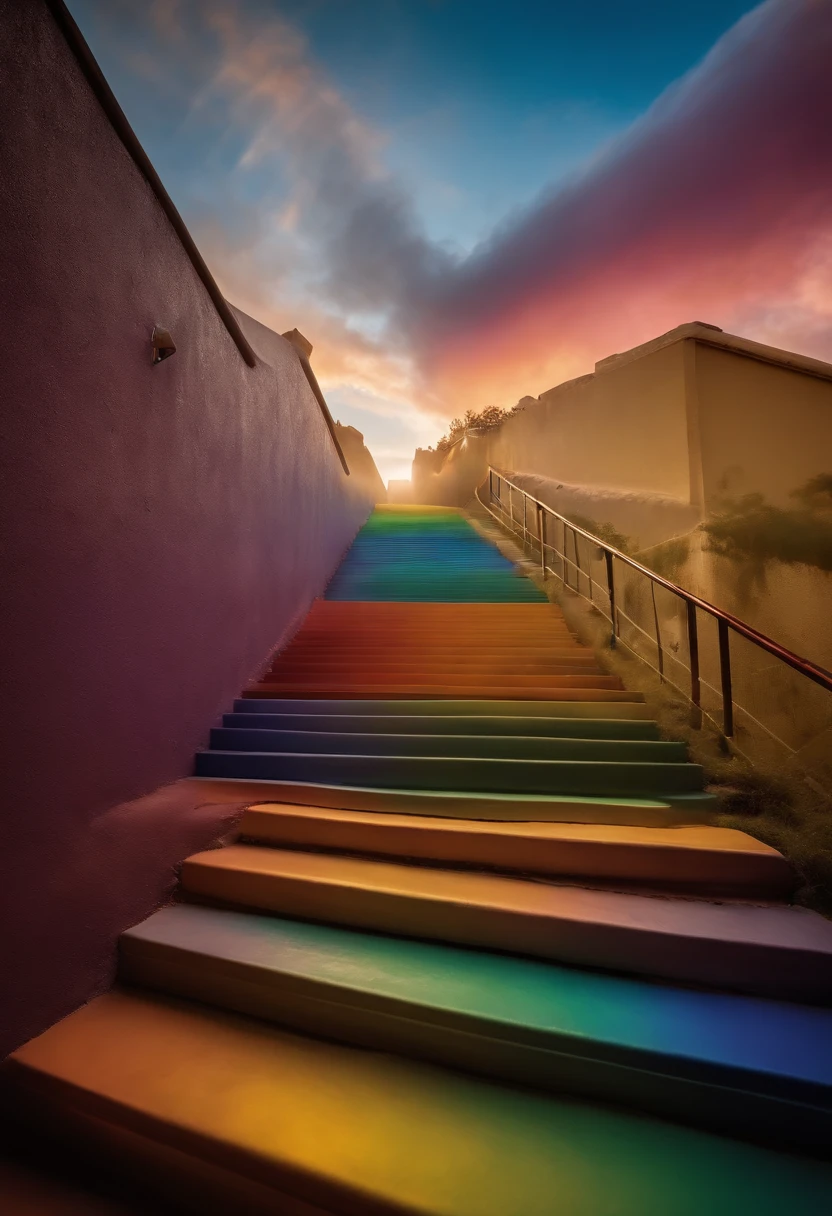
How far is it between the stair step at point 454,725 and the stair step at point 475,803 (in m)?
0.56

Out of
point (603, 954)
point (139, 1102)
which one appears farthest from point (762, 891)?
point (139, 1102)

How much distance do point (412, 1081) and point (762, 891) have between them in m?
1.42

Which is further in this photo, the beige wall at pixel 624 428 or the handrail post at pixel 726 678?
the beige wall at pixel 624 428

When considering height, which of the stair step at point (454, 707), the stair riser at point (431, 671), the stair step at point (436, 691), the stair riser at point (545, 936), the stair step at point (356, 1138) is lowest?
the stair step at point (356, 1138)

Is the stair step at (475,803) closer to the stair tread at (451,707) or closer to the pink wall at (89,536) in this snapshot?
the pink wall at (89,536)

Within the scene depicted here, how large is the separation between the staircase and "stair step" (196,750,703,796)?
2 cm

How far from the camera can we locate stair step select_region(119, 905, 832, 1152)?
50.1 inches

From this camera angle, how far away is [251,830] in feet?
8.08

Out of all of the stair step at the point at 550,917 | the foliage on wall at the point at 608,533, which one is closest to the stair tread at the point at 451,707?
the stair step at the point at 550,917

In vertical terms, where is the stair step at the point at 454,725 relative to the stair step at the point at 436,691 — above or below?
below

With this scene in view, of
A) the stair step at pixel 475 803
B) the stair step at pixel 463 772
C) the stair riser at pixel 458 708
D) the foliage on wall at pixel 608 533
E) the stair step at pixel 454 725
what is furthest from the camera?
the foliage on wall at pixel 608 533

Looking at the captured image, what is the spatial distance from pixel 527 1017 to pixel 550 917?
1.12 feet

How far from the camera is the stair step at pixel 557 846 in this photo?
6.38 ft

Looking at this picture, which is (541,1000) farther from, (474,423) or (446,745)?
(474,423)
